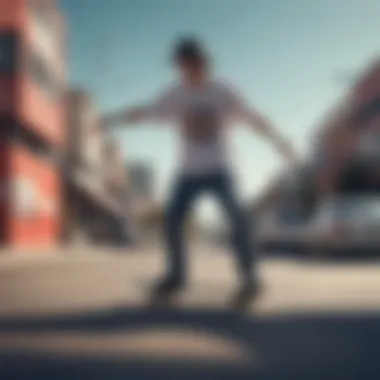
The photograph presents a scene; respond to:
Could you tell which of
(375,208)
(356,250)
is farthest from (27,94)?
(356,250)

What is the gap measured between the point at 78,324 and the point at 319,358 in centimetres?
121

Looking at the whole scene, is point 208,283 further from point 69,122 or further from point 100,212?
point 69,122

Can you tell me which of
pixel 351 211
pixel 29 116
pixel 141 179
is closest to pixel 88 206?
pixel 141 179

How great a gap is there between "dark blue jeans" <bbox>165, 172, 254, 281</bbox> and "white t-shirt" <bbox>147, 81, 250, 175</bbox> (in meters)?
0.08

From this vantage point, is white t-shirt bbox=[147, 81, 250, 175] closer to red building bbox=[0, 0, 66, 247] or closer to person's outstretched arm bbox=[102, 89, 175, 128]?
person's outstretched arm bbox=[102, 89, 175, 128]

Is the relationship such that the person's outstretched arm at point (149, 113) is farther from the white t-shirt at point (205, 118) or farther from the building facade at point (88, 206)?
the building facade at point (88, 206)

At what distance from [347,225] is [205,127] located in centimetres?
1013

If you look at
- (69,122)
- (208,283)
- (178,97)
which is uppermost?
(69,122)

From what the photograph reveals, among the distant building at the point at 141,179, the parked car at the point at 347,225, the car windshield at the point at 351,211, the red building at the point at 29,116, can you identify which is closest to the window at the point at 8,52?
the red building at the point at 29,116

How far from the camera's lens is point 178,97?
419 centimetres

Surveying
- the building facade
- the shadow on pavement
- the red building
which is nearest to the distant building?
the building facade

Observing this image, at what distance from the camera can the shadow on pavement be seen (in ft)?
7.48

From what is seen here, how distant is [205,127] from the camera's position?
4168mm

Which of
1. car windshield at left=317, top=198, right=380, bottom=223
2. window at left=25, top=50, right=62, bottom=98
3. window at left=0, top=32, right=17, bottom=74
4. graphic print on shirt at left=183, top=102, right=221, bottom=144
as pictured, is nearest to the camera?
graphic print on shirt at left=183, top=102, right=221, bottom=144
